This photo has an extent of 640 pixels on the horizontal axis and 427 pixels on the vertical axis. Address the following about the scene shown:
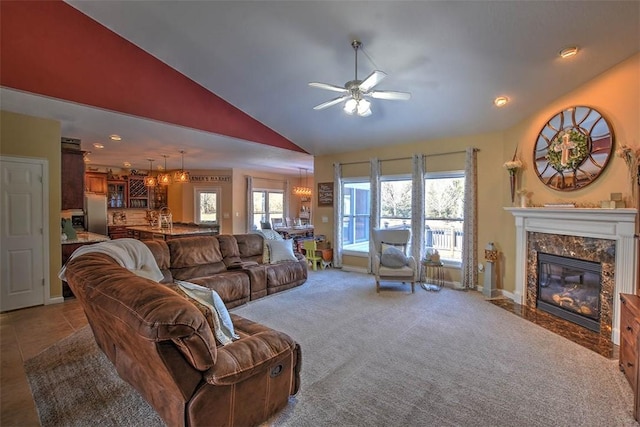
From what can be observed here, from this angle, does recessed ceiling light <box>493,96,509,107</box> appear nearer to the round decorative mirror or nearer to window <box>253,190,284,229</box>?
the round decorative mirror

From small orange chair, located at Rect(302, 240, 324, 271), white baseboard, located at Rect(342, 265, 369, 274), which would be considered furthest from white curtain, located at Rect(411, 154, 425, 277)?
small orange chair, located at Rect(302, 240, 324, 271)

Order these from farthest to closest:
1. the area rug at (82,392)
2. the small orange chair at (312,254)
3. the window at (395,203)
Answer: the small orange chair at (312,254) → the window at (395,203) → the area rug at (82,392)

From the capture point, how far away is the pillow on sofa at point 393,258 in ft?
15.9

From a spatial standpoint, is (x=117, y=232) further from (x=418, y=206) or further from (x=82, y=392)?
(x=418, y=206)

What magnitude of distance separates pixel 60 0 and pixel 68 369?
11.9ft

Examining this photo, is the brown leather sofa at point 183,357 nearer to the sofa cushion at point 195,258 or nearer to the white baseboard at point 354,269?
the sofa cushion at point 195,258

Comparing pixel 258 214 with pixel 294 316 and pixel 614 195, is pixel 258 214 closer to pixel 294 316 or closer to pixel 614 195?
pixel 294 316

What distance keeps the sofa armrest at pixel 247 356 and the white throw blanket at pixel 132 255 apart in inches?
71.2

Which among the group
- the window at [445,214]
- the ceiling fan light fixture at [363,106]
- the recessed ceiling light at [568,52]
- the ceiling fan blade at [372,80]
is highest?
the recessed ceiling light at [568,52]

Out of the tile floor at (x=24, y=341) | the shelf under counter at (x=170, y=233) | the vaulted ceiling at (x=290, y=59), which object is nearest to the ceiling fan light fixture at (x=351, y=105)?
the vaulted ceiling at (x=290, y=59)

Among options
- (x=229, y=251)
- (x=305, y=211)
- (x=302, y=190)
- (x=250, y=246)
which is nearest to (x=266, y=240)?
(x=250, y=246)

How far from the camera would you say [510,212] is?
4422 millimetres

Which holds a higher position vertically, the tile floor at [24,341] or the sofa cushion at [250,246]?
the sofa cushion at [250,246]

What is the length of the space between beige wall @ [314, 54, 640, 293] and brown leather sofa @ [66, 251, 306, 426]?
12.0ft
